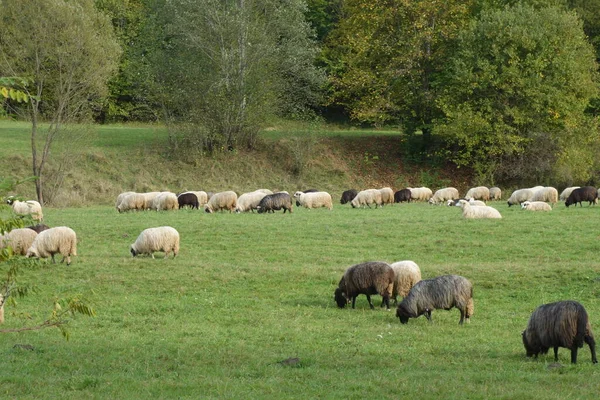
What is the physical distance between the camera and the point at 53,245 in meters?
22.6

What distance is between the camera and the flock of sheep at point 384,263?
1253 cm

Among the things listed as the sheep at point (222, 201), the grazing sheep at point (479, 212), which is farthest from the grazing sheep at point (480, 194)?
the sheep at point (222, 201)

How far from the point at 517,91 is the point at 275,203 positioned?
867 inches

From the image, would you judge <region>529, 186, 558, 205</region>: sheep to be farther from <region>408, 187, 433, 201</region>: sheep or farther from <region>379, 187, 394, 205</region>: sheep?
<region>408, 187, 433, 201</region>: sheep

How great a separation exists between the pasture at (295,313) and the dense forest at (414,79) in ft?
65.3

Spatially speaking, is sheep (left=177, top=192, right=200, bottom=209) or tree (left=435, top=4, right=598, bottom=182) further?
tree (left=435, top=4, right=598, bottom=182)

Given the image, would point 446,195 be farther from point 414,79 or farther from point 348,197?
point 414,79

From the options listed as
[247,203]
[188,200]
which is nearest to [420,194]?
[247,203]

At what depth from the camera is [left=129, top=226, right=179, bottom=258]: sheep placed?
77.4 ft

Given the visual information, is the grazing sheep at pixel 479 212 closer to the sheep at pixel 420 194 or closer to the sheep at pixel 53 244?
the sheep at pixel 420 194

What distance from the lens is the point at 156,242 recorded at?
2358 cm

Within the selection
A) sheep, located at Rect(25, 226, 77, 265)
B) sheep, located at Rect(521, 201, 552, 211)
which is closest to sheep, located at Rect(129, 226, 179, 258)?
sheep, located at Rect(25, 226, 77, 265)

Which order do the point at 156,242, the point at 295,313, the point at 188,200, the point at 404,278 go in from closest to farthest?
the point at 295,313
the point at 404,278
the point at 156,242
the point at 188,200

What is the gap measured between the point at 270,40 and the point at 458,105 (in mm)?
13148
